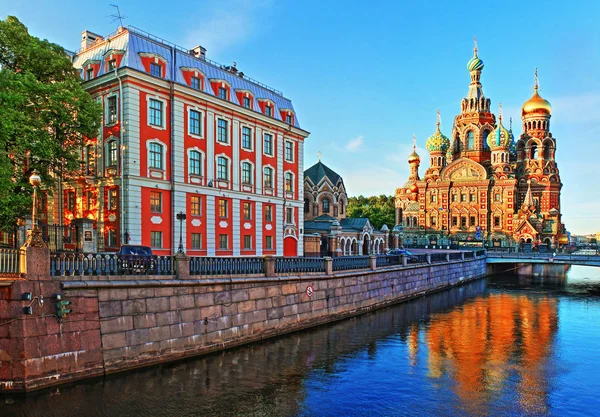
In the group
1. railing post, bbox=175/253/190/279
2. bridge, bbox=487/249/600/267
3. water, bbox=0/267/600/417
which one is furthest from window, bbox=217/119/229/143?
bridge, bbox=487/249/600/267

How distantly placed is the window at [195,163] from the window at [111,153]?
4636 millimetres

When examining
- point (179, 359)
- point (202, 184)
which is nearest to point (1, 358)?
point (179, 359)

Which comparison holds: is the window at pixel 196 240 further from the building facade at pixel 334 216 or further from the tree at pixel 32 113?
the building facade at pixel 334 216

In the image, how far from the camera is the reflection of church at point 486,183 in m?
76.6

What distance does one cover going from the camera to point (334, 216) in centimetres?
5547

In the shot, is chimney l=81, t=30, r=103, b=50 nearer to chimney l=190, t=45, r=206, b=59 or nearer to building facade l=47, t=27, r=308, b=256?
building facade l=47, t=27, r=308, b=256

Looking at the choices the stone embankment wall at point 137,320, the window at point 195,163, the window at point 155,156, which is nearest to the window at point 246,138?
the window at point 195,163

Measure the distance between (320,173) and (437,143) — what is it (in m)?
45.9

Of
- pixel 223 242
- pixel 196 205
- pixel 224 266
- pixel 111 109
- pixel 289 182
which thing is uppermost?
pixel 111 109

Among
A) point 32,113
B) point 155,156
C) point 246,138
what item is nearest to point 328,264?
point 155,156

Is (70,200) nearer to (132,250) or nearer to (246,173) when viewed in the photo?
(132,250)

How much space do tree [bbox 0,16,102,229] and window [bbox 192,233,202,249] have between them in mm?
8479

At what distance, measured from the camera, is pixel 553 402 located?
14.1 metres

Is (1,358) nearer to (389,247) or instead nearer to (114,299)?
(114,299)
